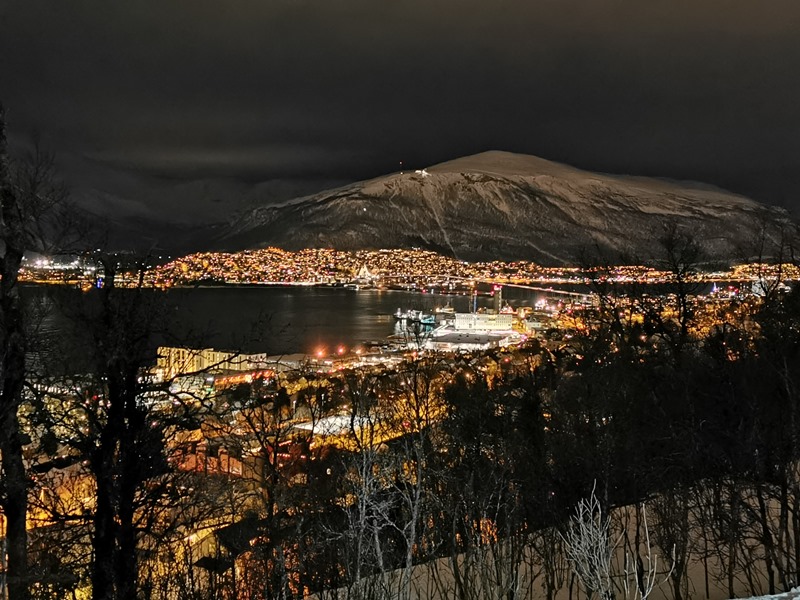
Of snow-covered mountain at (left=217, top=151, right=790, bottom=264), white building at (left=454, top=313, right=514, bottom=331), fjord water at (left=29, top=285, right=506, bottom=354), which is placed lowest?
white building at (left=454, top=313, right=514, bottom=331)

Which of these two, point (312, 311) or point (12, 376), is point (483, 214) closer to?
point (312, 311)

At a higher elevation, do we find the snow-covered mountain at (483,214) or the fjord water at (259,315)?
the snow-covered mountain at (483,214)

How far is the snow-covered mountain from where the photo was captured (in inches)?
3034

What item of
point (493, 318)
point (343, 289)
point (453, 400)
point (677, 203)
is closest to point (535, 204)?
point (677, 203)

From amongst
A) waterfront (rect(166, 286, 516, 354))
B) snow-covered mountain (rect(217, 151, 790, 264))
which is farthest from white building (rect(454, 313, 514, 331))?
snow-covered mountain (rect(217, 151, 790, 264))

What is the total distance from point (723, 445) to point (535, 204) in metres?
85.6

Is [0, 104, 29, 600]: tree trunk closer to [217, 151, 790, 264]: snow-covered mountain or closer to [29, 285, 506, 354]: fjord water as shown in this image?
[29, 285, 506, 354]: fjord water

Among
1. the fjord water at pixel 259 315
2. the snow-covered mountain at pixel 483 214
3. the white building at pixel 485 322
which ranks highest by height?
the snow-covered mountain at pixel 483 214

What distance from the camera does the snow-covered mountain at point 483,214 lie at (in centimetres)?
7706

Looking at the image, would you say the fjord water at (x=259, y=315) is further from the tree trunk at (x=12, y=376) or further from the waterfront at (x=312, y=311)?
the tree trunk at (x=12, y=376)

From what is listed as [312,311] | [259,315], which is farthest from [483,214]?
[259,315]

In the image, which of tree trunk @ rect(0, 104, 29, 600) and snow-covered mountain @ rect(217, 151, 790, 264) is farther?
snow-covered mountain @ rect(217, 151, 790, 264)

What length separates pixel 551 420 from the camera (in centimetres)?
849

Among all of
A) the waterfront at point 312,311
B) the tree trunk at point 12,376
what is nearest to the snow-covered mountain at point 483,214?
the waterfront at point 312,311
